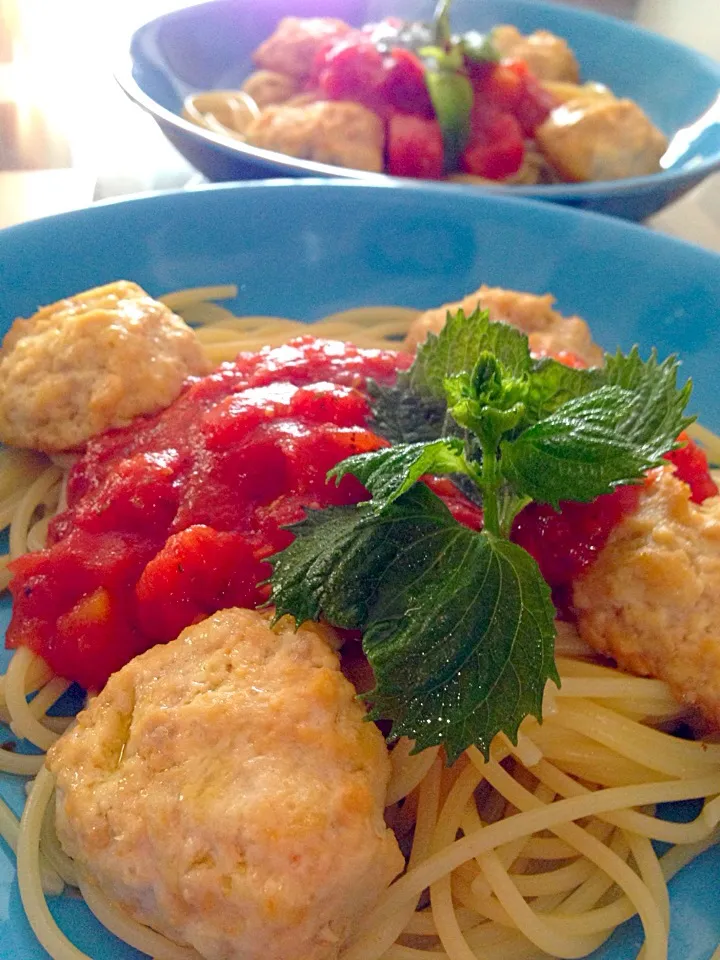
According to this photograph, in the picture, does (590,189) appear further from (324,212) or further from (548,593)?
(548,593)

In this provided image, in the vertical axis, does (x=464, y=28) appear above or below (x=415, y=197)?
above

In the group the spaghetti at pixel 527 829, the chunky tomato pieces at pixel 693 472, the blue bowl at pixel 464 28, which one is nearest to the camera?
the spaghetti at pixel 527 829

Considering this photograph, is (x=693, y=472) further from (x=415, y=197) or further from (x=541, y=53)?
(x=541, y=53)

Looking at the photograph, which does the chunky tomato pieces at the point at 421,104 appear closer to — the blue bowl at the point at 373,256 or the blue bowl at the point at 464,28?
the blue bowl at the point at 464,28

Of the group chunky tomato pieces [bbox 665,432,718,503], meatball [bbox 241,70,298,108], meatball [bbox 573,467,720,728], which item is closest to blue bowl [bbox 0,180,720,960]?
chunky tomato pieces [bbox 665,432,718,503]

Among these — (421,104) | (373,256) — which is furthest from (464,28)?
(373,256)

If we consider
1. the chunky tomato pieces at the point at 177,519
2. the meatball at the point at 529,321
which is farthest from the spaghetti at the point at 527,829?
the meatball at the point at 529,321
